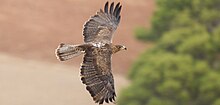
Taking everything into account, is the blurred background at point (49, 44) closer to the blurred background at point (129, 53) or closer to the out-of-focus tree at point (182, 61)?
the blurred background at point (129, 53)

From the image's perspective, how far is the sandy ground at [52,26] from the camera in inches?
864

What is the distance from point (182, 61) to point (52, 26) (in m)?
8.71

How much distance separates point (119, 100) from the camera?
626 inches

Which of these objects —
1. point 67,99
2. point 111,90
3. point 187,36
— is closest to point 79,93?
point 67,99

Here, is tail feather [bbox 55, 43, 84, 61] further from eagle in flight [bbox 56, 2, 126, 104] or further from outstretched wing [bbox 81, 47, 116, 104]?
outstretched wing [bbox 81, 47, 116, 104]

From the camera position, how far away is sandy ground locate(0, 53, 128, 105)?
18109 mm

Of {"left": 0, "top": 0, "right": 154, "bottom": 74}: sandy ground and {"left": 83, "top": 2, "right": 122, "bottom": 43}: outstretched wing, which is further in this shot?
{"left": 0, "top": 0, "right": 154, "bottom": 74}: sandy ground

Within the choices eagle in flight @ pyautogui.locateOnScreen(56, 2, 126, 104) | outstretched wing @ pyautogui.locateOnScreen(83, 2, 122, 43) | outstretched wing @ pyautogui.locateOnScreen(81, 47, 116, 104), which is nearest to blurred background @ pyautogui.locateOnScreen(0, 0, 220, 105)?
outstretched wing @ pyautogui.locateOnScreen(83, 2, 122, 43)

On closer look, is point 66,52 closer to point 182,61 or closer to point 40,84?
point 182,61

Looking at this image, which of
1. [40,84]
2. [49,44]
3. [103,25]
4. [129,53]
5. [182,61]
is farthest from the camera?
[129,53]

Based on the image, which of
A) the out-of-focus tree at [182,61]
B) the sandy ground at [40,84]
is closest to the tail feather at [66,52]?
the out-of-focus tree at [182,61]

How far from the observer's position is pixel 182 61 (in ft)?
48.5

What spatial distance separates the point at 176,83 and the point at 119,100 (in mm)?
1658

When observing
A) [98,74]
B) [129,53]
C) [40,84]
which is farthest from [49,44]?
[98,74]
